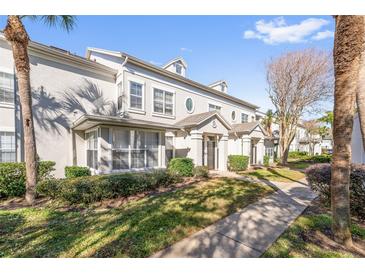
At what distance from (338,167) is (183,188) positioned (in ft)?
20.5

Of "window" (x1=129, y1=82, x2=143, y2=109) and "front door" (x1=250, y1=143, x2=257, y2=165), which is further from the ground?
"window" (x1=129, y1=82, x2=143, y2=109)

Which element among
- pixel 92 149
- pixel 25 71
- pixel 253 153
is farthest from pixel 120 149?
pixel 253 153

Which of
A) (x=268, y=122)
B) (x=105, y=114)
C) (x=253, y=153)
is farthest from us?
(x=268, y=122)

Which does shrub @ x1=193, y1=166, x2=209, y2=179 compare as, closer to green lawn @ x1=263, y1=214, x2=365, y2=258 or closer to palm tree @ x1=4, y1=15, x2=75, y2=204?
green lawn @ x1=263, y1=214, x2=365, y2=258

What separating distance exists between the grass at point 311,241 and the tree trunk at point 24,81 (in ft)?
27.6

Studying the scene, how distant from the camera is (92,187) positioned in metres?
6.82

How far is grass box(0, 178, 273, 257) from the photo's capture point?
378 cm

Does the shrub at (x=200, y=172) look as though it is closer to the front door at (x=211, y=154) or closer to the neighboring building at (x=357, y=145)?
the front door at (x=211, y=154)

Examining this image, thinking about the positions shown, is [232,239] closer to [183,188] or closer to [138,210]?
[138,210]

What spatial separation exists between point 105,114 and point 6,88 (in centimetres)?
499

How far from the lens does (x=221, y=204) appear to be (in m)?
6.58

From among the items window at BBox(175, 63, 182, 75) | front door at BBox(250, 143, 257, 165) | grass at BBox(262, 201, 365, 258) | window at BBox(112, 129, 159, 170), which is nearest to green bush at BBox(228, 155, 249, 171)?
front door at BBox(250, 143, 257, 165)

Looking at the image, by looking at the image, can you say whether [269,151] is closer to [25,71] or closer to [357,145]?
[357,145]

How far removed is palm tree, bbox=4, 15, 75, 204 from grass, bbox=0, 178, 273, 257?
144cm
